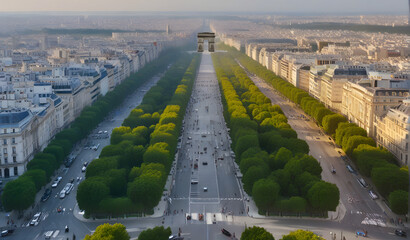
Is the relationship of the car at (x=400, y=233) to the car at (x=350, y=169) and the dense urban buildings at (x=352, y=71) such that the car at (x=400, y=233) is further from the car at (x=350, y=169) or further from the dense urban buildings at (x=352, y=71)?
the car at (x=350, y=169)

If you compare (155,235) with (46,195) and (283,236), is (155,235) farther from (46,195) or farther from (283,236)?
(46,195)

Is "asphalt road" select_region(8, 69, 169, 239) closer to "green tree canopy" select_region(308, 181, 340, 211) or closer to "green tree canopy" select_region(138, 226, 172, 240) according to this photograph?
"green tree canopy" select_region(138, 226, 172, 240)

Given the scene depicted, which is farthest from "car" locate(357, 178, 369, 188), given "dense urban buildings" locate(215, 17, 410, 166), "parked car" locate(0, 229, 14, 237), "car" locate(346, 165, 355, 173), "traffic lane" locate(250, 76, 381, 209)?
"parked car" locate(0, 229, 14, 237)

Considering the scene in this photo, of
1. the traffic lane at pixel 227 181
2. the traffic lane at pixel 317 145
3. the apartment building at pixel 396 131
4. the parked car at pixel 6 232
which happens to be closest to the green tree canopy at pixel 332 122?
the traffic lane at pixel 317 145

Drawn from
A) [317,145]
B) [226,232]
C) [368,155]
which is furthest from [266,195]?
[317,145]

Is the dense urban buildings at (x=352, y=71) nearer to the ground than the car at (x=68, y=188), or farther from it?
farther from it

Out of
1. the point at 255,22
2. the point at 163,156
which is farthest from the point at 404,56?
the point at 255,22
